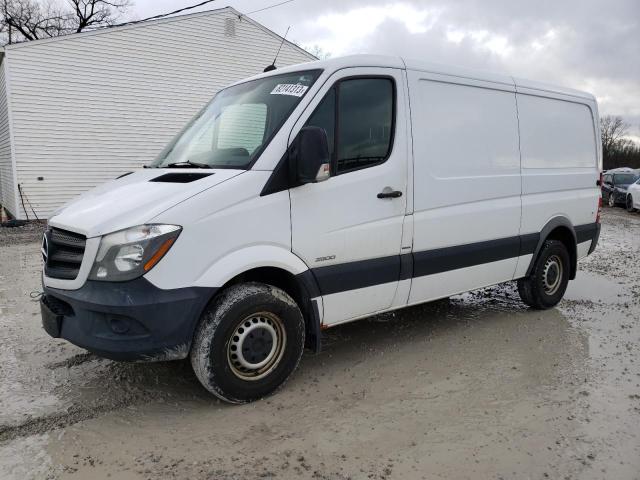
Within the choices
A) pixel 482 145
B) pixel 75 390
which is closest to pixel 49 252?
pixel 75 390

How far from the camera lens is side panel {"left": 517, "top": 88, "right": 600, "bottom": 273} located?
533 centimetres

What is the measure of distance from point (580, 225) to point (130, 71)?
14.1 meters

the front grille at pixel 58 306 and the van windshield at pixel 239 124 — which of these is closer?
the front grille at pixel 58 306

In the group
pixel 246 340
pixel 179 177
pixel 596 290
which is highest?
pixel 179 177

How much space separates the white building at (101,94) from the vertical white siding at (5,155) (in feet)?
0.11

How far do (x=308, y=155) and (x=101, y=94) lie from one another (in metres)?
14.2

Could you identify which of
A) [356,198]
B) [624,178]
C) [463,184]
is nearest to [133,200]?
[356,198]

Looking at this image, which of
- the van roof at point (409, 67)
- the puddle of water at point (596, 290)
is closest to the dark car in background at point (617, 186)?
the puddle of water at point (596, 290)

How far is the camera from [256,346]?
3.56 m

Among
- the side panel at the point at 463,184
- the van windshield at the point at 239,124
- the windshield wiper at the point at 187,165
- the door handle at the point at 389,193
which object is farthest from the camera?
the side panel at the point at 463,184

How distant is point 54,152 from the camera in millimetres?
15203

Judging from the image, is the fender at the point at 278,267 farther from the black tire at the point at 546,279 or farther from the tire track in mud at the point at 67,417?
the black tire at the point at 546,279

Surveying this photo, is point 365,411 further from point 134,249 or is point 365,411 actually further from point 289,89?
point 289,89

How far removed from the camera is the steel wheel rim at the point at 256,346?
3479mm
